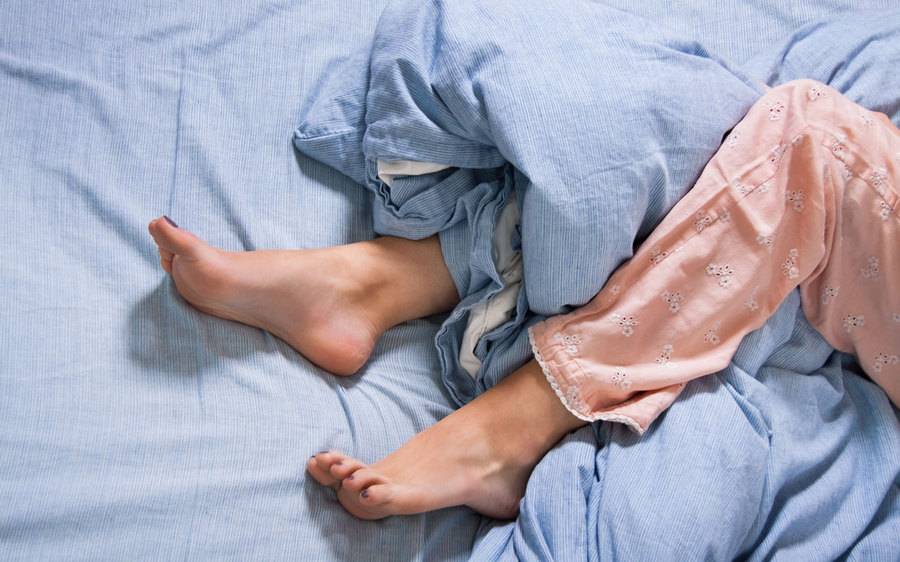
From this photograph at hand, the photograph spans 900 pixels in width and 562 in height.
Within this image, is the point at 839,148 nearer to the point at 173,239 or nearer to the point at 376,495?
the point at 376,495

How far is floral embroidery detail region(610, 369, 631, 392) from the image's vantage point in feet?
3.11

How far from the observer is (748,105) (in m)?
1.01

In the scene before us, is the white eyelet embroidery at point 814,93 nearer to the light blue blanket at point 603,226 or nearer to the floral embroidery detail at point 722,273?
the light blue blanket at point 603,226

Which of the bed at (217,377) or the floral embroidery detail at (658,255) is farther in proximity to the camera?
the floral embroidery detail at (658,255)

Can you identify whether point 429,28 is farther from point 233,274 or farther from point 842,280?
point 842,280

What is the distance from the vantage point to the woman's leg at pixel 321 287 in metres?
0.92

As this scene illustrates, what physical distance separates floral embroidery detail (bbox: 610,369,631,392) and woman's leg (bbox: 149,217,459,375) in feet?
0.77

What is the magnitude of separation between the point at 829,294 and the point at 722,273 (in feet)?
0.47

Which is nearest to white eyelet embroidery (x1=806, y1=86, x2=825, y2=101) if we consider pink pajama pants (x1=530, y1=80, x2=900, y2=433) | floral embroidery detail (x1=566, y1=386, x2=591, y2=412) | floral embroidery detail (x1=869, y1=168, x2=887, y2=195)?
pink pajama pants (x1=530, y1=80, x2=900, y2=433)

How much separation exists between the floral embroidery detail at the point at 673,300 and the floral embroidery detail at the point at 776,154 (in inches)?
7.3

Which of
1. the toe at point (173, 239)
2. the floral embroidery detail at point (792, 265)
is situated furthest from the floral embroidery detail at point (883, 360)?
the toe at point (173, 239)

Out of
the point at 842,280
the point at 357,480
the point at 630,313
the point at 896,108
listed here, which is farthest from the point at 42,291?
the point at 896,108

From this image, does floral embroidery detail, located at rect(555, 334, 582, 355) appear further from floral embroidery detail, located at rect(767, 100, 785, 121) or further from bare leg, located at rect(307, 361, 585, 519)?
floral embroidery detail, located at rect(767, 100, 785, 121)

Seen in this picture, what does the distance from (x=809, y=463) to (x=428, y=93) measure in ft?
2.02
